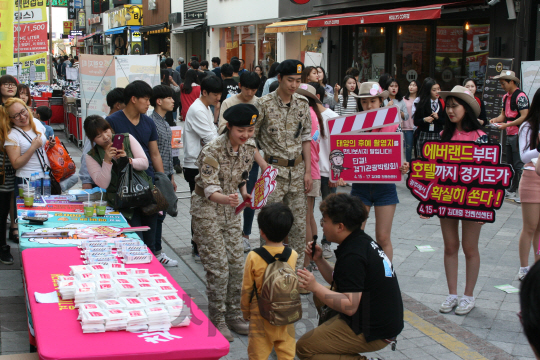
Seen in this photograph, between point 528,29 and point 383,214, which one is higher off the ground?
point 528,29

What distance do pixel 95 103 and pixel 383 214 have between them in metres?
8.14

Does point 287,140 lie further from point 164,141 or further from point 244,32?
point 244,32

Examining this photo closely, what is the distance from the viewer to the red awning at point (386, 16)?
13.0 m

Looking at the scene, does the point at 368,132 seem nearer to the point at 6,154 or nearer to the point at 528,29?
the point at 6,154

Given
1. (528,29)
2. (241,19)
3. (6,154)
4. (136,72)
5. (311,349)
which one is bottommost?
(311,349)

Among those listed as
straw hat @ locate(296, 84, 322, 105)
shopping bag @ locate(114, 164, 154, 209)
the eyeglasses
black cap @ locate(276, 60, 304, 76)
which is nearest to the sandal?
the eyeglasses

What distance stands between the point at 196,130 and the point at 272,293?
3.11 meters

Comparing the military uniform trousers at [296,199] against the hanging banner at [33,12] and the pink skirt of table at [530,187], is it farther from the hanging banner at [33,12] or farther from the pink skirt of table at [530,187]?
the hanging banner at [33,12]

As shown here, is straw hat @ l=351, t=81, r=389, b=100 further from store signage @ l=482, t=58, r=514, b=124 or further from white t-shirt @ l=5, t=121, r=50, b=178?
store signage @ l=482, t=58, r=514, b=124

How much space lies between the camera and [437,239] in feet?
24.4

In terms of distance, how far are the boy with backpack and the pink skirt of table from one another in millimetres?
2771

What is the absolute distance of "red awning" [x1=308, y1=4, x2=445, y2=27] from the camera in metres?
13.0

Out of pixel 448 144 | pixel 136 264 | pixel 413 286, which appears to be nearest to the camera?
pixel 136 264

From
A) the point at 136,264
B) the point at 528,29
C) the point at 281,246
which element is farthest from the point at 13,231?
the point at 528,29
